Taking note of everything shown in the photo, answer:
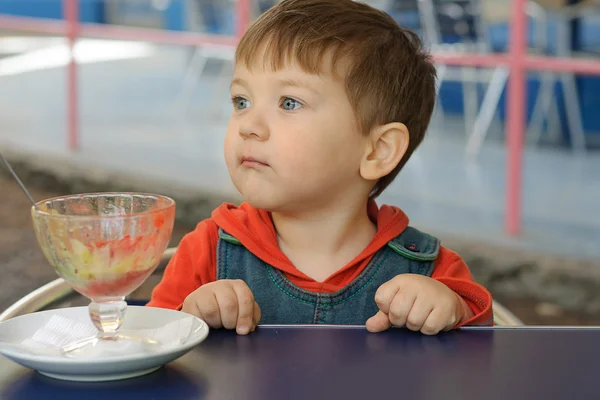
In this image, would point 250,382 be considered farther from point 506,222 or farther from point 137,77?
point 137,77

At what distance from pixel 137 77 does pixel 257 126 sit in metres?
6.18

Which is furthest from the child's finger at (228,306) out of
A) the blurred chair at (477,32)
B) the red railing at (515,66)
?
the blurred chair at (477,32)

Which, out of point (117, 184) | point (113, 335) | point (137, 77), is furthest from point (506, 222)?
point (137, 77)

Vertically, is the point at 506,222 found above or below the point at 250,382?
below

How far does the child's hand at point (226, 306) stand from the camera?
3.30ft

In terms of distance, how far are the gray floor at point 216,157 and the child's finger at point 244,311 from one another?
7.96 feet

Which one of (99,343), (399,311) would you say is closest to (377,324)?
(399,311)

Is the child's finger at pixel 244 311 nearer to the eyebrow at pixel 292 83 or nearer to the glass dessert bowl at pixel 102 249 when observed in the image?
the glass dessert bowl at pixel 102 249

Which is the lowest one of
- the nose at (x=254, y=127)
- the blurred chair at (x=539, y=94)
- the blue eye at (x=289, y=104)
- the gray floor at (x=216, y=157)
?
the gray floor at (x=216, y=157)

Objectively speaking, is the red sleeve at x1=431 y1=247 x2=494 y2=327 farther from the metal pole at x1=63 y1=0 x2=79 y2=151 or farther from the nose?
the metal pole at x1=63 y1=0 x2=79 y2=151

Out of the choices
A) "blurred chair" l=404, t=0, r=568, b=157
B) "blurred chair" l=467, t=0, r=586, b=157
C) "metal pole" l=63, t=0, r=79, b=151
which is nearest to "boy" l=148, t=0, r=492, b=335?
"blurred chair" l=404, t=0, r=568, b=157

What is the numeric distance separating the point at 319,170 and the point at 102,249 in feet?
1.78

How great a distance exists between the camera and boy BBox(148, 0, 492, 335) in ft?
4.21

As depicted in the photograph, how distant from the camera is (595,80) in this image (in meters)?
4.67
